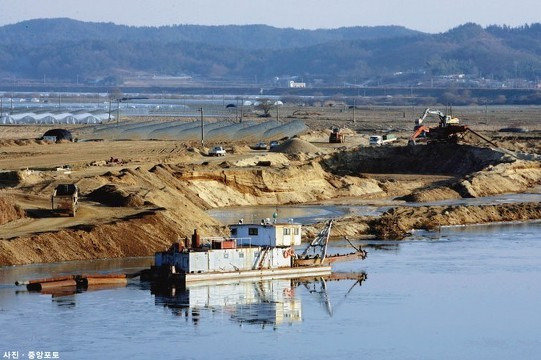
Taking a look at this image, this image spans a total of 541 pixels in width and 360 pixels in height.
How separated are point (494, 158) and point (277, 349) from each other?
6662cm

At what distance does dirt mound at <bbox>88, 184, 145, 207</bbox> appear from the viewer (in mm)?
66081

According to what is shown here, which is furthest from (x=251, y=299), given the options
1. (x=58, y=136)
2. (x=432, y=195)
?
(x=58, y=136)

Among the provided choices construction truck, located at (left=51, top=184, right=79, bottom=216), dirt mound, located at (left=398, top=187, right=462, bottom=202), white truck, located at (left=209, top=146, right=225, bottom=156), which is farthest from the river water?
white truck, located at (left=209, top=146, right=225, bottom=156)

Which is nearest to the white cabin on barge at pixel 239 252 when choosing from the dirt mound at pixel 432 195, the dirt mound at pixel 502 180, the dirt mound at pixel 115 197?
the dirt mound at pixel 115 197

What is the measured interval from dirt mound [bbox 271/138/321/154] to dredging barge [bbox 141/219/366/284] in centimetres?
4940

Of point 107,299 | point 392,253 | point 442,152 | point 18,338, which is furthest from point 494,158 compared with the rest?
point 18,338

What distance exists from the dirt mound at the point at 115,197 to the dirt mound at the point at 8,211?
5.75 meters

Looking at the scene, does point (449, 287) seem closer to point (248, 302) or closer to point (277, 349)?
point (248, 302)

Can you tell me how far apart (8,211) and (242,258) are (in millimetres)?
12611

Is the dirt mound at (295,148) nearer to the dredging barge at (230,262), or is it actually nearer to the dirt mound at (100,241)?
the dirt mound at (100,241)

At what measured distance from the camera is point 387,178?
99875 mm

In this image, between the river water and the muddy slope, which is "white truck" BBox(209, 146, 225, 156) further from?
the river water

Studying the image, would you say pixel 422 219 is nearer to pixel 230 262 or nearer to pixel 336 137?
pixel 230 262

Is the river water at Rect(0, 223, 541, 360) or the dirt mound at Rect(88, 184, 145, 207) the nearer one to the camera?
the river water at Rect(0, 223, 541, 360)
